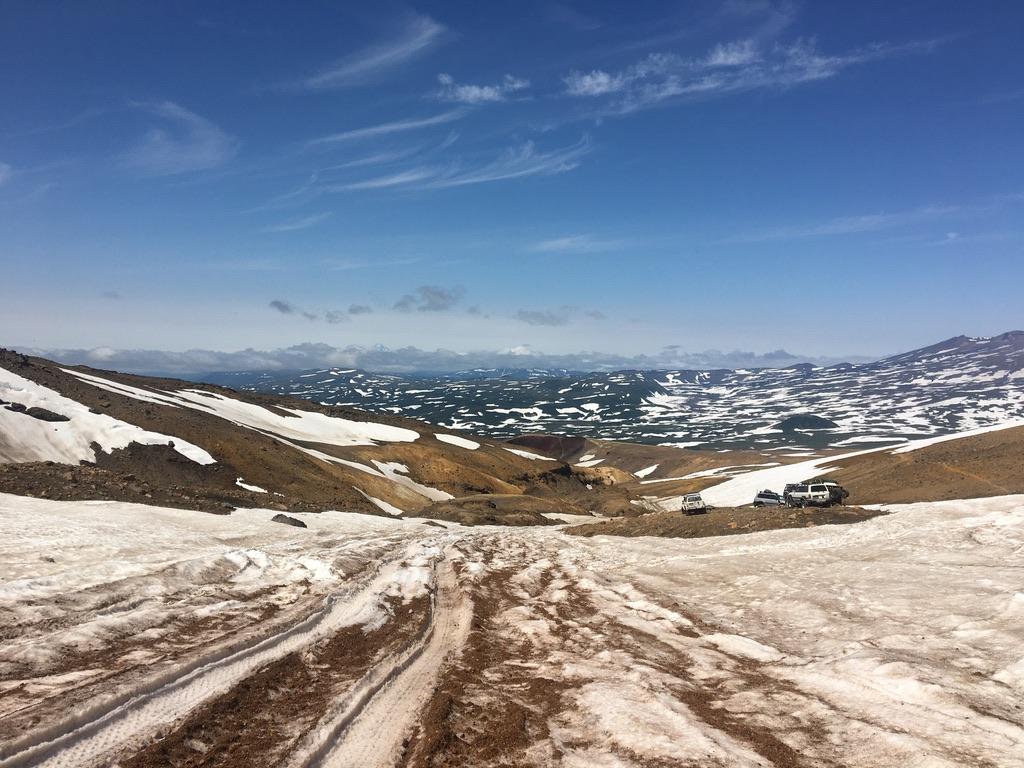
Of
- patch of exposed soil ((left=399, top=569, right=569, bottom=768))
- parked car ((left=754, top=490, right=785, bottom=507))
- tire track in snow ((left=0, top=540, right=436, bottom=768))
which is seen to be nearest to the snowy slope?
tire track in snow ((left=0, top=540, right=436, bottom=768))

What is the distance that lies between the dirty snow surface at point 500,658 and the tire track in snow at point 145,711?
40 millimetres

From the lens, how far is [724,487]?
299 feet

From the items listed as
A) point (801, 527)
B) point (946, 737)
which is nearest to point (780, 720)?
point (946, 737)

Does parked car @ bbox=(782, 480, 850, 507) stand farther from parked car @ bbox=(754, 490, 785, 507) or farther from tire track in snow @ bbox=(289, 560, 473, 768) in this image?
tire track in snow @ bbox=(289, 560, 473, 768)

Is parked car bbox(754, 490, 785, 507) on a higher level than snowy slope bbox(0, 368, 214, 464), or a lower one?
lower

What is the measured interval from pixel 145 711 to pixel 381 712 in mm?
3592

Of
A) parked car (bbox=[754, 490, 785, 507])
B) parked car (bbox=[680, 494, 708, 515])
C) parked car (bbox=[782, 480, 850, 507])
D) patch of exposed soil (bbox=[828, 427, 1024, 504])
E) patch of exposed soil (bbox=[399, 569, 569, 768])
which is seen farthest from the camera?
parked car (bbox=[754, 490, 785, 507])

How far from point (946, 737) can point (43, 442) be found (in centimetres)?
6178

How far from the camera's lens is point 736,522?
117ft

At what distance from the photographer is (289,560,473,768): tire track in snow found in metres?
7.82

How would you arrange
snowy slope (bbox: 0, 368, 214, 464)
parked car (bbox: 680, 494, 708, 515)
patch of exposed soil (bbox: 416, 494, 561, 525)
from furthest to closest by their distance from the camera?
patch of exposed soil (bbox: 416, 494, 561, 525) < parked car (bbox: 680, 494, 708, 515) < snowy slope (bbox: 0, 368, 214, 464)

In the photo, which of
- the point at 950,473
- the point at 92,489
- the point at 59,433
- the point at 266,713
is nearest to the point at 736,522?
the point at 950,473

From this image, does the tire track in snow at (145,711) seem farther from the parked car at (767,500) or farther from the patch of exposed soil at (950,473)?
the patch of exposed soil at (950,473)

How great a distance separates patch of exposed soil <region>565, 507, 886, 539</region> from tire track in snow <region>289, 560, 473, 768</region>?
25035mm
